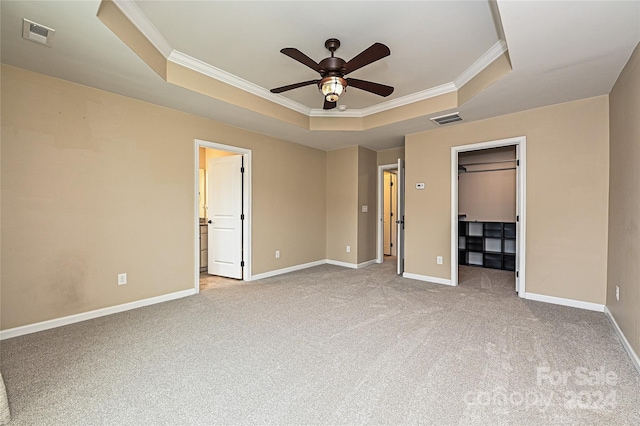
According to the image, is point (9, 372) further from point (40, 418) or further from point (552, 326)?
point (552, 326)

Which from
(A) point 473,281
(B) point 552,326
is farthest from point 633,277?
(A) point 473,281

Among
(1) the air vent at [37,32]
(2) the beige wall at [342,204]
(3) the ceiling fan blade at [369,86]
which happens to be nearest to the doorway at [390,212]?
(2) the beige wall at [342,204]

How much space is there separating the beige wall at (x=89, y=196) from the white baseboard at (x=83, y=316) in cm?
5

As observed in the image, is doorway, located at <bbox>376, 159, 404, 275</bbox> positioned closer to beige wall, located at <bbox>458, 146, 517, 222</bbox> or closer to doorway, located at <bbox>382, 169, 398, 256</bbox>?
doorway, located at <bbox>382, 169, 398, 256</bbox>

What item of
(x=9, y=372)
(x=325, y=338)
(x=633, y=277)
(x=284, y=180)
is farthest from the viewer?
(x=284, y=180)

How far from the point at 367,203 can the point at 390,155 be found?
3.84ft

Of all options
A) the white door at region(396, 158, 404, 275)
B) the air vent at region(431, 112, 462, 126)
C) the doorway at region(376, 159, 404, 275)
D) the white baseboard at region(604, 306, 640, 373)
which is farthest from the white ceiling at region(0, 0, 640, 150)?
the white baseboard at region(604, 306, 640, 373)

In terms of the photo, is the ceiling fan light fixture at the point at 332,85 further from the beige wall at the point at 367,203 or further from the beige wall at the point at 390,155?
the beige wall at the point at 390,155

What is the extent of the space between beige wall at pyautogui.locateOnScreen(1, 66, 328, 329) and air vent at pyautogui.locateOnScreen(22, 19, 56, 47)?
728mm

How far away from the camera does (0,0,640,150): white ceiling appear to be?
1993 mm

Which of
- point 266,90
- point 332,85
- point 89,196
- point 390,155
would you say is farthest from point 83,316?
point 390,155

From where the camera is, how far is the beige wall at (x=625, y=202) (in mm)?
2301

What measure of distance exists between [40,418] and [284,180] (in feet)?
13.9

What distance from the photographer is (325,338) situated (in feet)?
8.57
